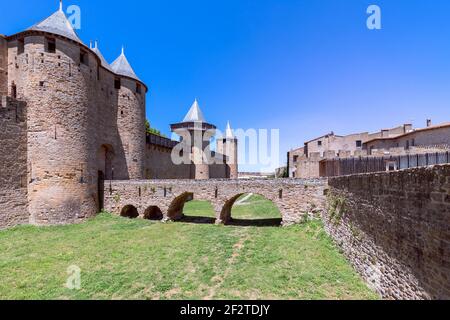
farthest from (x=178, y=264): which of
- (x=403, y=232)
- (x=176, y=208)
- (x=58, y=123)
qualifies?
(x=58, y=123)

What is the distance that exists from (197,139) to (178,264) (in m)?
24.3

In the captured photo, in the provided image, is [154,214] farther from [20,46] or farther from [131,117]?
[20,46]

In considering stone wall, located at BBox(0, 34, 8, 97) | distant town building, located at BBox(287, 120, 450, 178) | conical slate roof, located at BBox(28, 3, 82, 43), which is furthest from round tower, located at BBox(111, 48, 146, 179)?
distant town building, located at BBox(287, 120, 450, 178)

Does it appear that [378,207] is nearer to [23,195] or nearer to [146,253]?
[146,253]

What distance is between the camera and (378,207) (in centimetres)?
589

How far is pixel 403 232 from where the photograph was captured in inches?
185

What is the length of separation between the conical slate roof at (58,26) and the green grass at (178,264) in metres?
11.8

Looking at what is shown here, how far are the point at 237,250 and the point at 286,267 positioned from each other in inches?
101

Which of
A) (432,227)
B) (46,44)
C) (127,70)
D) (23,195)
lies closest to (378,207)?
(432,227)

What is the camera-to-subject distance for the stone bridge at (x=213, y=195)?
13.4m

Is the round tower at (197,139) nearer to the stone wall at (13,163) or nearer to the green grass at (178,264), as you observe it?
the green grass at (178,264)

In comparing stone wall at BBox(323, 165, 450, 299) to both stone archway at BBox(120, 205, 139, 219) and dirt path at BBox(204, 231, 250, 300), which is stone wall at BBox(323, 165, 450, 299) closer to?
dirt path at BBox(204, 231, 250, 300)

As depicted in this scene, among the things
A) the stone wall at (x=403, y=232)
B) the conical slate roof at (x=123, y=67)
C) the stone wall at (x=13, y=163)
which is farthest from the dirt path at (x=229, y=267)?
the conical slate roof at (x=123, y=67)

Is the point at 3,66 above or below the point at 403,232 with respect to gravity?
above
